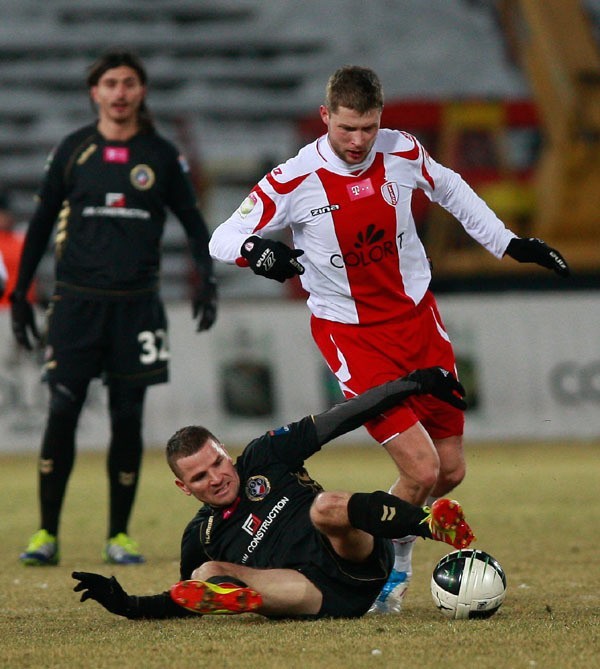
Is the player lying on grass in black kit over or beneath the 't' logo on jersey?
beneath

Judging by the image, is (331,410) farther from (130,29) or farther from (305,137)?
(130,29)

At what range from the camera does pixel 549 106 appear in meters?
21.5

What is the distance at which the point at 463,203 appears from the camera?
575 cm

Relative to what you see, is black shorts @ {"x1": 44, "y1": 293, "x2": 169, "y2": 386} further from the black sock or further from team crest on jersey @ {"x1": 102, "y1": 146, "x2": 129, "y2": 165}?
the black sock

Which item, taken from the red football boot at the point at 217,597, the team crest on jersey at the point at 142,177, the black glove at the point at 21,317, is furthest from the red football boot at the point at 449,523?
the black glove at the point at 21,317

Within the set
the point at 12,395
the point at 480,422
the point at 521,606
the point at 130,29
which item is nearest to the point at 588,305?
the point at 480,422

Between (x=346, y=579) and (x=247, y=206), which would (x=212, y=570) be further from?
(x=247, y=206)

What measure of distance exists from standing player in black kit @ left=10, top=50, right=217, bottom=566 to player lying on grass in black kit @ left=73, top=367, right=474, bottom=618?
6.27 feet

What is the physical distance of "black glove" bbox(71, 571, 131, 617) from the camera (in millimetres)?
4711

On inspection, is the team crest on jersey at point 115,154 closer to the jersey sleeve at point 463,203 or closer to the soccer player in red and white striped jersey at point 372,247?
the soccer player in red and white striped jersey at point 372,247

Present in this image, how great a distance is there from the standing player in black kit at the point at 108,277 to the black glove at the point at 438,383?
2.25 m

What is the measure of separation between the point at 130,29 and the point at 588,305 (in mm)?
11104

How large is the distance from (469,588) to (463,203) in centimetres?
175

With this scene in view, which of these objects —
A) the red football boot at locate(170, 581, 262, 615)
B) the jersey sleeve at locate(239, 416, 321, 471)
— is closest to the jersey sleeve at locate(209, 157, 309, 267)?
the jersey sleeve at locate(239, 416, 321, 471)
